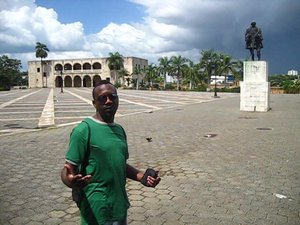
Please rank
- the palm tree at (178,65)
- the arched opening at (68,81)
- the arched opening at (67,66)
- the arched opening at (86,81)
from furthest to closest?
the arched opening at (67,66), the arched opening at (68,81), the arched opening at (86,81), the palm tree at (178,65)

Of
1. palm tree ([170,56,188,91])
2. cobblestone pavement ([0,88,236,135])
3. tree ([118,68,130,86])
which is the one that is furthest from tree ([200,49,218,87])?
cobblestone pavement ([0,88,236,135])

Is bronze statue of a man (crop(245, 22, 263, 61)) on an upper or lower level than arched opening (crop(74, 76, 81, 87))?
upper

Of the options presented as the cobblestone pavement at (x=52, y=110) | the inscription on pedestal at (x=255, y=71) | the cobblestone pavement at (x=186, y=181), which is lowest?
the cobblestone pavement at (x=52, y=110)

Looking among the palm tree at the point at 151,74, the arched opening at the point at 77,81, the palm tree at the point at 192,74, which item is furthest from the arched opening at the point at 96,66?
the palm tree at the point at 192,74

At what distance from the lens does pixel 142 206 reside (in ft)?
14.4

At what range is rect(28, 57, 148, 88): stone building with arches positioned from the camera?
8656 centimetres

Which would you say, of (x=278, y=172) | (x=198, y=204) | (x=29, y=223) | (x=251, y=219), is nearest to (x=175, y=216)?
(x=198, y=204)

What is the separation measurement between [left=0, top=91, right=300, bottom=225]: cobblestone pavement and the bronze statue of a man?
9513mm

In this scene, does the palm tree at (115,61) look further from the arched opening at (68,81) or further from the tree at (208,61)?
the tree at (208,61)

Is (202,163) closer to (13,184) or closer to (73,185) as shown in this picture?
(13,184)

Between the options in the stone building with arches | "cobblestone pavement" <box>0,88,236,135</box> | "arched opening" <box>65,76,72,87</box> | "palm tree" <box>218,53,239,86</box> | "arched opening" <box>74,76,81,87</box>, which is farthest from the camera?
"arched opening" <box>65,76,72,87</box>

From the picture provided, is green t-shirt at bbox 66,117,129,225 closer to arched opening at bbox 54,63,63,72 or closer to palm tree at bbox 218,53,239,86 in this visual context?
palm tree at bbox 218,53,239,86

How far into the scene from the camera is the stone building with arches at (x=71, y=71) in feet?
284

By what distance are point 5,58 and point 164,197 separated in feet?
335
